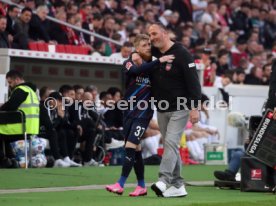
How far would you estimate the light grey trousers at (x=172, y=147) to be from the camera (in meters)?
11.1

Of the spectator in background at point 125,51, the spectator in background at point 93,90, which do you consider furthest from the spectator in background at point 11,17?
the spectator in background at point 125,51

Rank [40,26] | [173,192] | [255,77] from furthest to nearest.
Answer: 1. [255,77]
2. [40,26]
3. [173,192]

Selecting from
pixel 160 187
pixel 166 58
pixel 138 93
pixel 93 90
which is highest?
pixel 166 58

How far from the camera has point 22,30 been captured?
18.9 meters

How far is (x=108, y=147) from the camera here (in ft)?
62.3

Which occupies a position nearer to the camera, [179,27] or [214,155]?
[214,155]

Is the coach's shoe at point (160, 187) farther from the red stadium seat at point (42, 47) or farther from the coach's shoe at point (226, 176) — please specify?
the red stadium seat at point (42, 47)

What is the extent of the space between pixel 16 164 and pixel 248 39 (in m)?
13.7

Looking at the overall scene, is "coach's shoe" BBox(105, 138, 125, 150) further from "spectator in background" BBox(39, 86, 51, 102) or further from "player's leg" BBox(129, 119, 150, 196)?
"player's leg" BBox(129, 119, 150, 196)

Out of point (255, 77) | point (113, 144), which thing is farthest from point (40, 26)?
point (255, 77)

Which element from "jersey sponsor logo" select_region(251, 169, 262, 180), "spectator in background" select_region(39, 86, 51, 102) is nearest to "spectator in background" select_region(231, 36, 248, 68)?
"spectator in background" select_region(39, 86, 51, 102)

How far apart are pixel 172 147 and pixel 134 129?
20.6 inches

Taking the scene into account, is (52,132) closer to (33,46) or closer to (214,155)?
(33,46)

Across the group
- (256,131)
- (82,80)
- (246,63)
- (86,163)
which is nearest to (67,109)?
(86,163)
